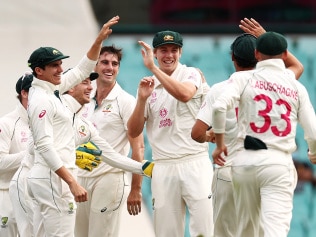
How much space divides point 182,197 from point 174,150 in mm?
346

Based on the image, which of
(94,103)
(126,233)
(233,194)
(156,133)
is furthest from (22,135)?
(126,233)

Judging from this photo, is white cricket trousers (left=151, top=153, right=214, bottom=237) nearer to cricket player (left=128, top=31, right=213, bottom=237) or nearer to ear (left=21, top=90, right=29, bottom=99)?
cricket player (left=128, top=31, right=213, bottom=237)

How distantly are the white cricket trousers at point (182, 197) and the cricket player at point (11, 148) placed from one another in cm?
129

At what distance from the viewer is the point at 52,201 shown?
10.6m

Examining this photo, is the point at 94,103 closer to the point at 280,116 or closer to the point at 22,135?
the point at 22,135

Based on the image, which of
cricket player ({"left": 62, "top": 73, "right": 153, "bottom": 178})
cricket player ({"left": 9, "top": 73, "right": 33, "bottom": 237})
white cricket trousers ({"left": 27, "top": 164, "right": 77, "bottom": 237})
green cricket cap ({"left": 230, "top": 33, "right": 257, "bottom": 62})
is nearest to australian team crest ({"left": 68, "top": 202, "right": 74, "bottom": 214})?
white cricket trousers ({"left": 27, "top": 164, "right": 77, "bottom": 237})

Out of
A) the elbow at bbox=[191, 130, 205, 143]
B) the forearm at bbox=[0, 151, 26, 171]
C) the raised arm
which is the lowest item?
the forearm at bbox=[0, 151, 26, 171]

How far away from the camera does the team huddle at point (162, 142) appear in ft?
32.5

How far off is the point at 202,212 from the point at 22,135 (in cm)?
184

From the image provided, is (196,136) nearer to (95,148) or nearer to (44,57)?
(44,57)

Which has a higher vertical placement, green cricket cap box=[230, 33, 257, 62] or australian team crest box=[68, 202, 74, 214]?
green cricket cap box=[230, 33, 257, 62]

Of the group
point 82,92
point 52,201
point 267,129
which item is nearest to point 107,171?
point 82,92

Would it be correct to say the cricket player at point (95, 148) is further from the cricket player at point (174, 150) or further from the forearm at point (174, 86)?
the forearm at point (174, 86)

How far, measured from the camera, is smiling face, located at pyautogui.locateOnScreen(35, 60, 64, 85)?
10688 millimetres
